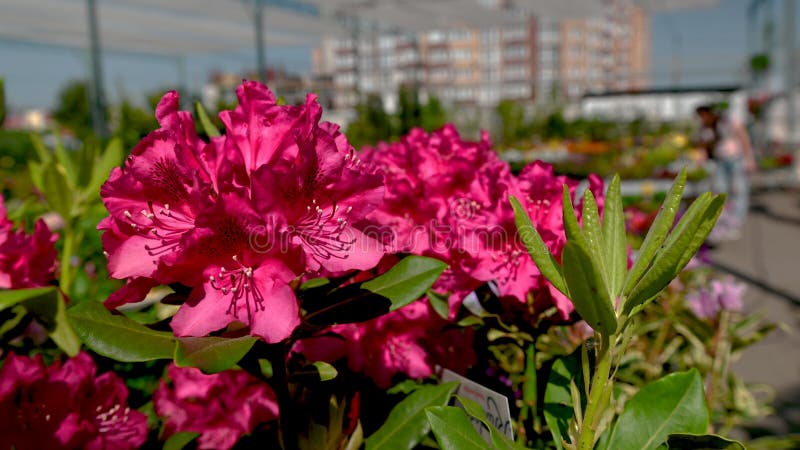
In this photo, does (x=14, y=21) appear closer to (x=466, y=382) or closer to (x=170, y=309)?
(x=170, y=309)

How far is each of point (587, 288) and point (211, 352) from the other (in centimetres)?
33

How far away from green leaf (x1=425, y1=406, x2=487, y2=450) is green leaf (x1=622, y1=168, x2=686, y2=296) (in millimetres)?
210

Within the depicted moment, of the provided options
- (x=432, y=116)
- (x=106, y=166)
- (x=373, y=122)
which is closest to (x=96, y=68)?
(x=373, y=122)

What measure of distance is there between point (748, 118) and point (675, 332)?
55.6 feet

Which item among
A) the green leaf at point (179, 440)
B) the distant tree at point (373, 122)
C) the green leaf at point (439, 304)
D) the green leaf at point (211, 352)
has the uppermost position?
the distant tree at point (373, 122)

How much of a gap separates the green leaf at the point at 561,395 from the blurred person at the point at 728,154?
7.36 metres

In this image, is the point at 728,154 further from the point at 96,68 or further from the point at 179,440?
the point at 96,68

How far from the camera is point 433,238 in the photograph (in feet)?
3.16

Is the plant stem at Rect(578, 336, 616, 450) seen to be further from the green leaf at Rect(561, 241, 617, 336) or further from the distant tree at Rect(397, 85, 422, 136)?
the distant tree at Rect(397, 85, 422, 136)

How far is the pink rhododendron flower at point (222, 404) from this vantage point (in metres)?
0.96

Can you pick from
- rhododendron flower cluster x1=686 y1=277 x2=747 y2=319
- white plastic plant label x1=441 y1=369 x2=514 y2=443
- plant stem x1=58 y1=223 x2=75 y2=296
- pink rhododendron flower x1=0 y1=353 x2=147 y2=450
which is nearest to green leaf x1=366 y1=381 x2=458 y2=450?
white plastic plant label x1=441 y1=369 x2=514 y2=443

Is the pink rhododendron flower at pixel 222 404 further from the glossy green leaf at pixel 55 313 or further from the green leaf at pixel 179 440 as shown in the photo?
the glossy green leaf at pixel 55 313

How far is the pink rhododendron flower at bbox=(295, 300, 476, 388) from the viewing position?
0.95m

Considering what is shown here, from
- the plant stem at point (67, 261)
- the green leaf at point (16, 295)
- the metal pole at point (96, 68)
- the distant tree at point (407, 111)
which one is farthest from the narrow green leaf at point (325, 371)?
the metal pole at point (96, 68)
